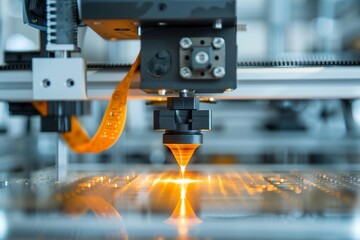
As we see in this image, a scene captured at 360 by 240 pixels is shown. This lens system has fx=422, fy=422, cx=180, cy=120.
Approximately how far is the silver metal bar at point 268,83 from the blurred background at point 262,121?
2.47 ft

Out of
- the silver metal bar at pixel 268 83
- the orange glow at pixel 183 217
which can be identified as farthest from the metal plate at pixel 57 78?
the orange glow at pixel 183 217

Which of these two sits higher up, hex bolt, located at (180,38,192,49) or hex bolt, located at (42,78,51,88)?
hex bolt, located at (180,38,192,49)

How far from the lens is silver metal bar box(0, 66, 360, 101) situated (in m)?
1.14

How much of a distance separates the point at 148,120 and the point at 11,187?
7.72 feet

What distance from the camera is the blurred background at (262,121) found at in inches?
94.7

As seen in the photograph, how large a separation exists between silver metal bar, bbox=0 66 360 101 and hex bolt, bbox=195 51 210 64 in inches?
12.5

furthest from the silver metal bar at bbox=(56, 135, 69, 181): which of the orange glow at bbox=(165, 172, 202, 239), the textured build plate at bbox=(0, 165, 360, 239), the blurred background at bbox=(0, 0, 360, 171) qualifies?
the blurred background at bbox=(0, 0, 360, 171)

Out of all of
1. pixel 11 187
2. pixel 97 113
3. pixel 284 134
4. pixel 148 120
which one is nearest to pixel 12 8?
pixel 97 113

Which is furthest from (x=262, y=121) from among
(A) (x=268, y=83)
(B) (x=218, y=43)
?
(B) (x=218, y=43)

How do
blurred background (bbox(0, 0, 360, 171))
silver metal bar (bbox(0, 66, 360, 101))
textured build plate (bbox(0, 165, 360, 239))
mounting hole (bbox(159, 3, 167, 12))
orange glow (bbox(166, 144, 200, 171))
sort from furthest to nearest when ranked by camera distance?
blurred background (bbox(0, 0, 360, 171)) < silver metal bar (bbox(0, 66, 360, 101)) < orange glow (bbox(166, 144, 200, 171)) < mounting hole (bbox(159, 3, 167, 12)) < textured build plate (bbox(0, 165, 360, 239))

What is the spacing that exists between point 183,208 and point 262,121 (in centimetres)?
271

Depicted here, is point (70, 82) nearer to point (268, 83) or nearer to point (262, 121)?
point (268, 83)

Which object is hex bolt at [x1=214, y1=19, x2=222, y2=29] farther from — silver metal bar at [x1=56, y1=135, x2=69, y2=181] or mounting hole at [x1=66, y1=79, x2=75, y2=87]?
silver metal bar at [x1=56, y1=135, x2=69, y2=181]

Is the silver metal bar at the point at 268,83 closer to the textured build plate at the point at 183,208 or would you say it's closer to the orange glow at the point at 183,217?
the textured build plate at the point at 183,208
